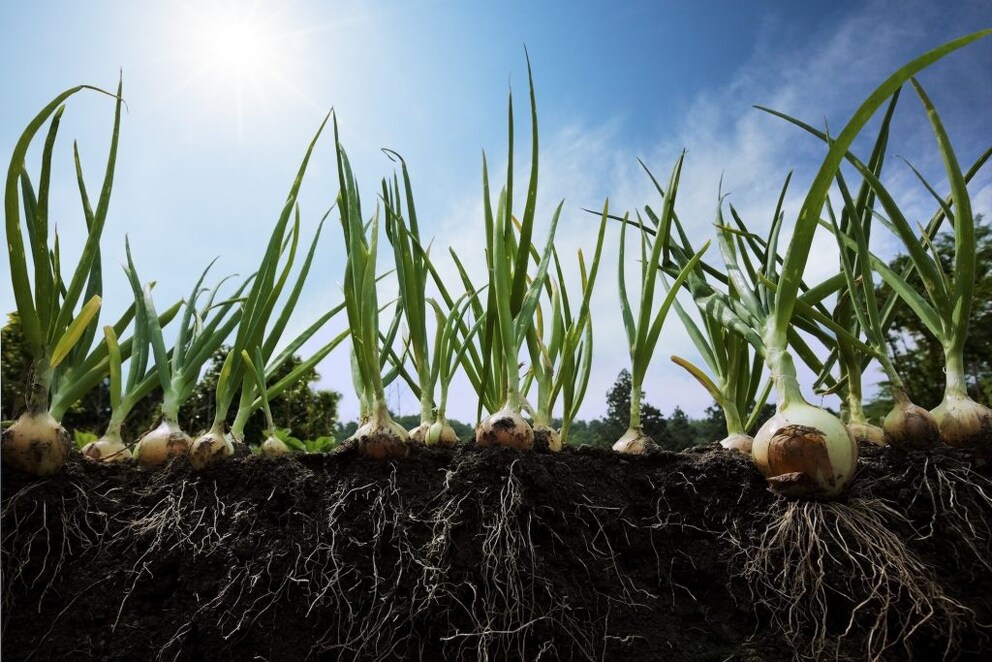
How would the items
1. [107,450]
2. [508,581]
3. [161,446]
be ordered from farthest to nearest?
1. [107,450]
2. [161,446]
3. [508,581]

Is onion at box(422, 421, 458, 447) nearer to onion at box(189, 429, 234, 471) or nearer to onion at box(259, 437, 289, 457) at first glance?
onion at box(259, 437, 289, 457)

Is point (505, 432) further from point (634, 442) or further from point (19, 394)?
point (19, 394)

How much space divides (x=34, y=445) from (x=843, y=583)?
65.3 inches

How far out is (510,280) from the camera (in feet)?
4.89

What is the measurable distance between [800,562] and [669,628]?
0.28 metres

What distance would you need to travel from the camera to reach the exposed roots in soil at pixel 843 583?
107 centimetres

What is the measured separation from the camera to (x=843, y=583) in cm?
114

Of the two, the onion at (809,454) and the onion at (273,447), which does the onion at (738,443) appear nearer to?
the onion at (809,454)

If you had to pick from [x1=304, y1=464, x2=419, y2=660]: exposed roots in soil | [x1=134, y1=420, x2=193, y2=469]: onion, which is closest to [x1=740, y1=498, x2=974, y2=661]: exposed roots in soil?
[x1=304, y1=464, x2=419, y2=660]: exposed roots in soil

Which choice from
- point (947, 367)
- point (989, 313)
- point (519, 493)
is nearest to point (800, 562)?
point (519, 493)

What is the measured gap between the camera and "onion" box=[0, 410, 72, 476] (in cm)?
125

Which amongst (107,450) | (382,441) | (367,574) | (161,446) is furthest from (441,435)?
(107,450)

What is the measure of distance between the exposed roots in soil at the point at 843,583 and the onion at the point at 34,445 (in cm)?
145

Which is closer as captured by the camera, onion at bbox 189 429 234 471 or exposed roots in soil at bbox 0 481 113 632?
exposed roots in soil at bbox 0 481 113 632
